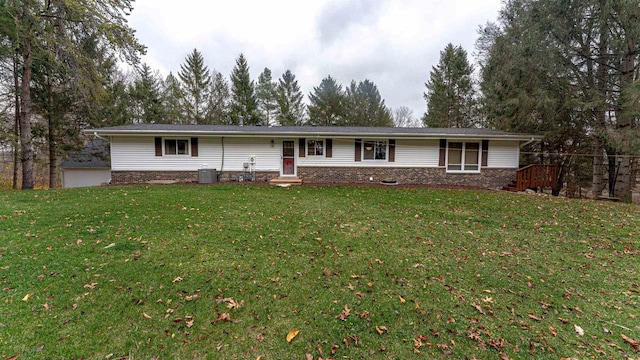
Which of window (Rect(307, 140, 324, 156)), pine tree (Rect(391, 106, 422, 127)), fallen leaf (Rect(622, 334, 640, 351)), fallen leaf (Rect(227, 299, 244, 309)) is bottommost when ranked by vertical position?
fallen leaf (Rect(622, 334, 640, 351))

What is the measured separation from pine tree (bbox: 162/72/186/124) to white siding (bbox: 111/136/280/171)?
36.8 feet

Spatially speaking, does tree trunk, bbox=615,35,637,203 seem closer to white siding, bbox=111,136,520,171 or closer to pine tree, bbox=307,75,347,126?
white siding, bbox=111,136,520,171

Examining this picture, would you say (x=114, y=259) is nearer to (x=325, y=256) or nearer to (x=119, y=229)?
(x=119, y=229)

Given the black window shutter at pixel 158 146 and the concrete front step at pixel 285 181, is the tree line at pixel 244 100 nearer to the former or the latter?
the black window shutter at pixel 158 146

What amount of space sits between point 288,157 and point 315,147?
1408mm

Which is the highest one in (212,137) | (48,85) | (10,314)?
(48,85)

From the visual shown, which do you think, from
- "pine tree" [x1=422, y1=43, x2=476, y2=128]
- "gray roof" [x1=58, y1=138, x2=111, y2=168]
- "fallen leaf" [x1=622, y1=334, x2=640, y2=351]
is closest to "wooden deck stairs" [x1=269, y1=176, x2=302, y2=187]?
"fallen leaf" [x1=622, y1=334, x2=640, y2=351]

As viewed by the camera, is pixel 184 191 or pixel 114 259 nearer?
pixel 114 259

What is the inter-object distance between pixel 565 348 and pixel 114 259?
17.8ft

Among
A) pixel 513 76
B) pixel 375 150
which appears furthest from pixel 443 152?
pixel 513 76

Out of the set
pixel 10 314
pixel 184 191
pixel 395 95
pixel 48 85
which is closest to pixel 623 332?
pixel 10 314

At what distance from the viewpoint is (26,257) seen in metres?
3.60

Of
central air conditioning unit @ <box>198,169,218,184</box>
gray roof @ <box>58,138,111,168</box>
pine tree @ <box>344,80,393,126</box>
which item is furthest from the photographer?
pine tree @ <box>344,80,393,126</box>

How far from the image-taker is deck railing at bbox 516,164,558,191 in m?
10.9
